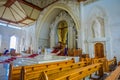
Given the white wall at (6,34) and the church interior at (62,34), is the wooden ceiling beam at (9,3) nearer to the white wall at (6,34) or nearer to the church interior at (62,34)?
the church interior at (62,34)

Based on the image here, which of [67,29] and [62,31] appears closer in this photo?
[67,29]

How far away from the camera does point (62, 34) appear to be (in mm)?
13242

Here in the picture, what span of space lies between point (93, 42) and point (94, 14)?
2.40 m

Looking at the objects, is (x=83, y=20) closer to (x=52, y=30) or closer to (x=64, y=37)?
(x=64, y=37)

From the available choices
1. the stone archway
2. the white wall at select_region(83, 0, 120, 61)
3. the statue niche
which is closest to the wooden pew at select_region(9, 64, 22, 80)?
the white wall at select_region(83, 0, 120, 61)

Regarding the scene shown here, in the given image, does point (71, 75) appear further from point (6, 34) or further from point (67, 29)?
point (6, 34)

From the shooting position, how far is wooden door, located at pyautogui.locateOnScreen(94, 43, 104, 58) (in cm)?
838

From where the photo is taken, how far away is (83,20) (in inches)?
373

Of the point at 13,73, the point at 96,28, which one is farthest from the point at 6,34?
the point at 13,73

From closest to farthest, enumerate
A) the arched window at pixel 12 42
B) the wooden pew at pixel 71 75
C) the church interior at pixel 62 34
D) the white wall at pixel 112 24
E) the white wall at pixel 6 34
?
1. the wooden pew at pixel 71 75
2. the church interior at pixel 62 34
3. the white wall at pixel 112 24
4. the white wall at pixel 6 34
5. the arched window at pixel 12 42

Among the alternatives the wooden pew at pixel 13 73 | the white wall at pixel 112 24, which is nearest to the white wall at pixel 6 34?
the white wall at pixel 112 24

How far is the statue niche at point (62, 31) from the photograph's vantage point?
1289cm

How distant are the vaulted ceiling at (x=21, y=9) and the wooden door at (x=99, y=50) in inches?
274

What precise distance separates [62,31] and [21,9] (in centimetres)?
554
